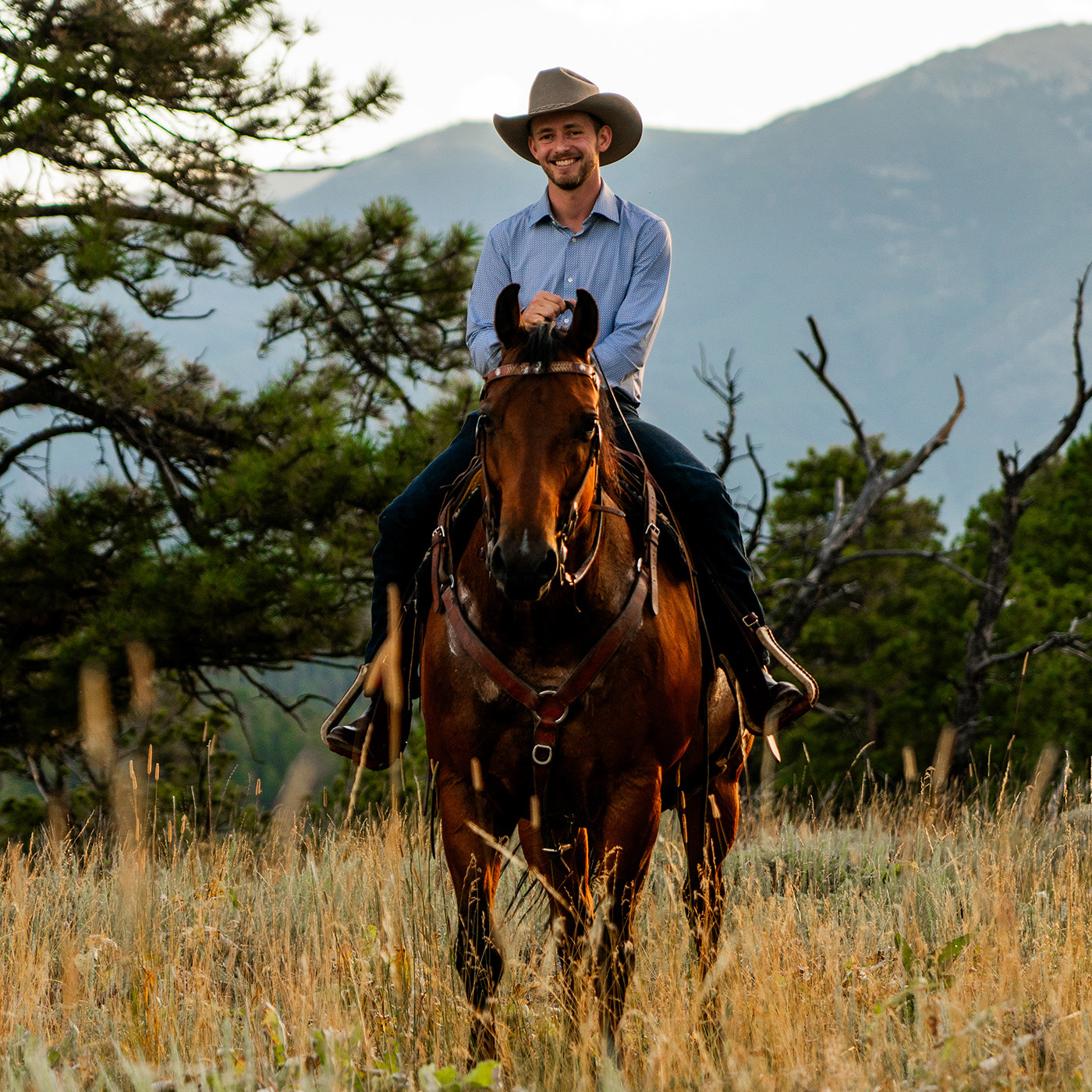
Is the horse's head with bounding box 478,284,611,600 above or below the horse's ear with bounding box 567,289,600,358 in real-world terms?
below

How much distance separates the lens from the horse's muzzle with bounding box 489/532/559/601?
2521mm

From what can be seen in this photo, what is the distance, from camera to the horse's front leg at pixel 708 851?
398 cm

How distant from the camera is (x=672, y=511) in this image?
12.7 feet

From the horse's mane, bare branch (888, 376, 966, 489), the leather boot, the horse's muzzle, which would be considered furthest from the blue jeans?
bare branch (888, 376, 966, 489)

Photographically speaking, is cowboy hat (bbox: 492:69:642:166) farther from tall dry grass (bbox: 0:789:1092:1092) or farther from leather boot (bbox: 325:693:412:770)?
tall dry grass (bbox: 0:789:1092:1092)

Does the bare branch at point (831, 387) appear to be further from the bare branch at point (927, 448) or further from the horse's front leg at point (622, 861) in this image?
the horse's front leg at point (622, 861)

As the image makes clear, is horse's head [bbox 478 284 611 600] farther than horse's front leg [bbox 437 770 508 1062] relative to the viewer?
No

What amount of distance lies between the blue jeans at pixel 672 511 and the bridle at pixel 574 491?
84cm

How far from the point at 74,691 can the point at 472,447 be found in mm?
6974

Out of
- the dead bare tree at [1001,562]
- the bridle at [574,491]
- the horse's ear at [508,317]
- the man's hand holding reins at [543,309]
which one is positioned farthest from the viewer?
the dead bare tree at [1001,562]

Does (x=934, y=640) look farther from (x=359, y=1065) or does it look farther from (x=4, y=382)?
(x=359, y=1065)

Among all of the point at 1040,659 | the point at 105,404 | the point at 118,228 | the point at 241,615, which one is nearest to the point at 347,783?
the point at 241,615

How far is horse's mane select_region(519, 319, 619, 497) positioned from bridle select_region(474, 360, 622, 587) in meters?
0.03

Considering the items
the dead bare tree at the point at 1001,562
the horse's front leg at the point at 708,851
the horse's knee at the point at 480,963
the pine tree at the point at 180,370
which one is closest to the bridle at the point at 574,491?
the horse's knee at the point at 480,963
